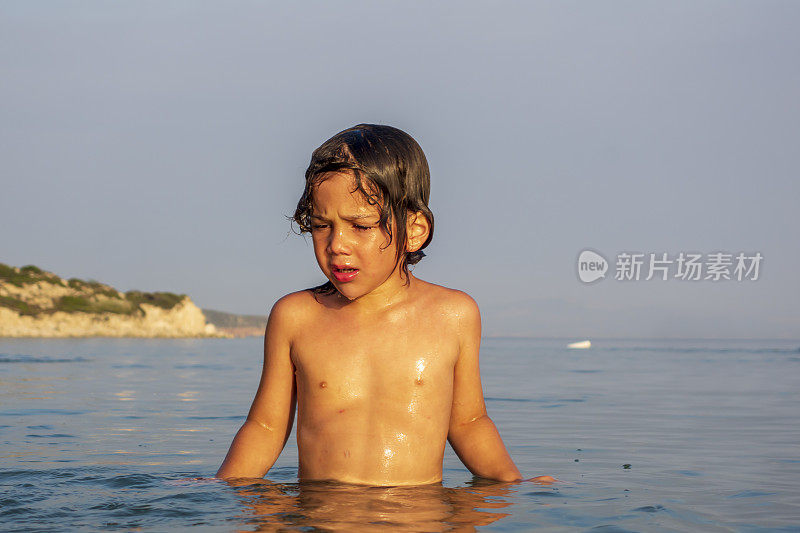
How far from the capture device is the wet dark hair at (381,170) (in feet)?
11.1

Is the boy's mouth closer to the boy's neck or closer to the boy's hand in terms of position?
the boy's neck

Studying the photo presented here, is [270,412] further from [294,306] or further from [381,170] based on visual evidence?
[381,170]

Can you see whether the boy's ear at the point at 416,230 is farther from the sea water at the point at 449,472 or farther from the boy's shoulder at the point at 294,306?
the sea water at the point at 449,472

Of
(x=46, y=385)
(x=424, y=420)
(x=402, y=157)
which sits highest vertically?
(x=402, y=157)

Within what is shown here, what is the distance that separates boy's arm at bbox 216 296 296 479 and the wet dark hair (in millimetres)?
501

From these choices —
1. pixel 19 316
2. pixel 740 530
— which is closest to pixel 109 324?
pixel 19 316

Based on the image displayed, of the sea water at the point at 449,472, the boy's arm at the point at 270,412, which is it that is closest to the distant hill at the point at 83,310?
the sea water at the point at 449,472

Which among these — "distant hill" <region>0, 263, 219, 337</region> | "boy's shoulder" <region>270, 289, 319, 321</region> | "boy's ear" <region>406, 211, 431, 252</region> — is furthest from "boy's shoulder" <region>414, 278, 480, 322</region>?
"distant hill" <region>0, 263, 219, 337</region>

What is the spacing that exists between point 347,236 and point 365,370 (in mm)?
632

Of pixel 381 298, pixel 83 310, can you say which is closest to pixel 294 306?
pixel 381 298

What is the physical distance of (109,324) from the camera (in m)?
87.6

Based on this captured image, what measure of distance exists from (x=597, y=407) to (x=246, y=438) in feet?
22.2

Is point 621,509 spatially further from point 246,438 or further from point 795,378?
point 795,378

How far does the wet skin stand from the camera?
3.43 meters
